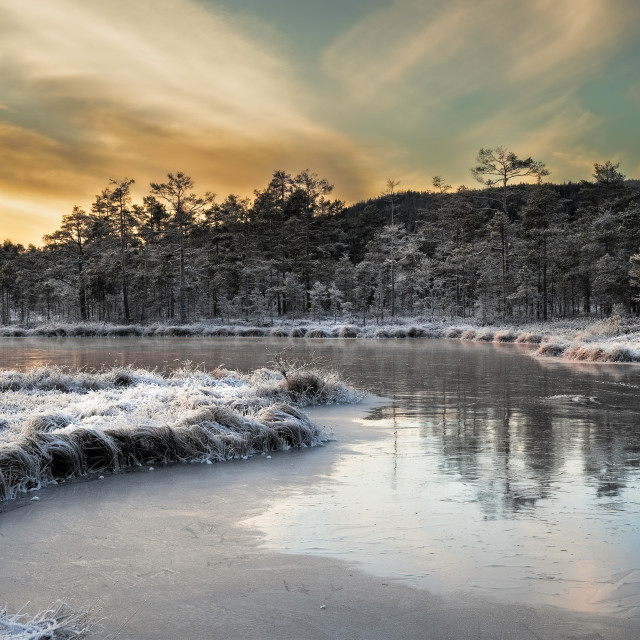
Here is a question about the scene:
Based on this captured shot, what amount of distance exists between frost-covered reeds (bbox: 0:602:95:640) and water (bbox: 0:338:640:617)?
1700 mm

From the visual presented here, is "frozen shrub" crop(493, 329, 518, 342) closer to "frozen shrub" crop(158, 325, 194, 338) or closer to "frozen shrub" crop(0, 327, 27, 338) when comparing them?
"frozen shrub" crop(158, 325, 194, 338)

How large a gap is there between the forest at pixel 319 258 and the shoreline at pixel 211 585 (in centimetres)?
4400

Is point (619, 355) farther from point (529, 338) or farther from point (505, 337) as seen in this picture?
point (505, 337)

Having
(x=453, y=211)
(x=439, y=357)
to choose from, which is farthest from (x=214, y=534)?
(x=453, y=211)

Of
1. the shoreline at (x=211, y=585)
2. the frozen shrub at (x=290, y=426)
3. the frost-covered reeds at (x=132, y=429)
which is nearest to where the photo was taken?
the shoreline at (x=211, y=585)

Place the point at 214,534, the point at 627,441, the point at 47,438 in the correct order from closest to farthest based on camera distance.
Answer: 1. the point at 214,534
2. the point at 47,438
3. the point at 627,441

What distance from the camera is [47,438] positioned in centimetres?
738

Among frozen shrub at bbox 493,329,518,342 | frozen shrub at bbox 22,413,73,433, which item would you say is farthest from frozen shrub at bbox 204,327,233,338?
frozen shrub at bbox 22,413,73,433

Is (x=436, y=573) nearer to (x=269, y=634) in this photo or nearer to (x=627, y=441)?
(x=269, y=634)

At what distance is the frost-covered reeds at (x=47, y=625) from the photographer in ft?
11.3

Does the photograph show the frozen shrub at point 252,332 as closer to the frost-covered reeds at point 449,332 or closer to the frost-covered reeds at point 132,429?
the frost-covered reeds at point 449,332

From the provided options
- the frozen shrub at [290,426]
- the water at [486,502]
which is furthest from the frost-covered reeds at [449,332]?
the frozen shrub at [290,426]

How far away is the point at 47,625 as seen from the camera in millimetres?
3561

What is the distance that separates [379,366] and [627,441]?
1294cm
